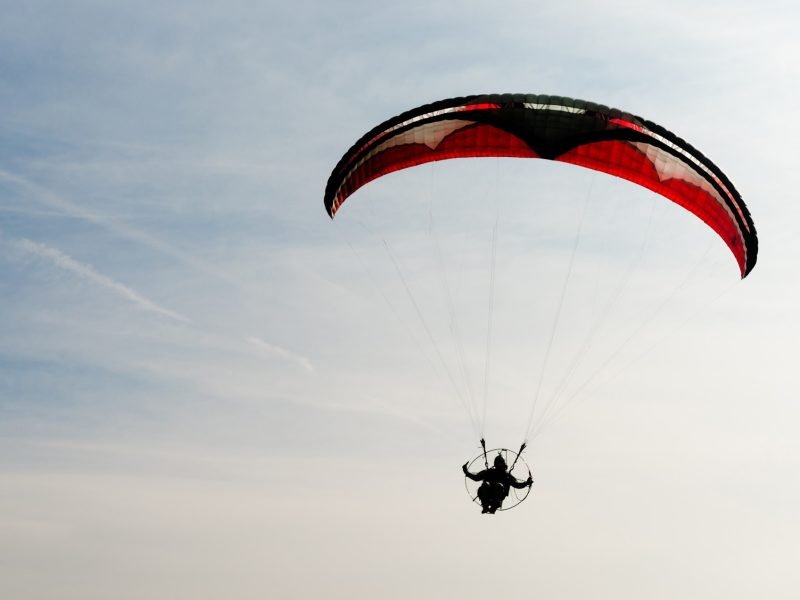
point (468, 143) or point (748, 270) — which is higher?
point (468, 143)

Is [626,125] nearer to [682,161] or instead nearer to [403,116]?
[682,161]

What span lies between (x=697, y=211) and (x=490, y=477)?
903cm

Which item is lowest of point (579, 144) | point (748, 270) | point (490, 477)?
point (490, 477)

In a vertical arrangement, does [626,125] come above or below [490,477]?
above

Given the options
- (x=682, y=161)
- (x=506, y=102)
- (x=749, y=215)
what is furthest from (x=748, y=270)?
(x=506, y=102)

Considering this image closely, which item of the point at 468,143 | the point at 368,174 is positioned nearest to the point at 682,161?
the point at 468,143

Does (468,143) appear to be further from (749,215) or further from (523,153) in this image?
(749,215)

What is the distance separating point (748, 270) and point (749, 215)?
5.32 ft

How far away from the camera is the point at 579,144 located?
2991 centimetres

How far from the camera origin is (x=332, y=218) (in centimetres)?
3228

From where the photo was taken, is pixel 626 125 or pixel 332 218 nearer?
pixel 626 125

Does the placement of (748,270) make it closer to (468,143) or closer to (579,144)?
(579,144)

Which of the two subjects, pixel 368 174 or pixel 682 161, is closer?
pixel 682 161

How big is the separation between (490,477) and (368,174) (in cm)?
887
